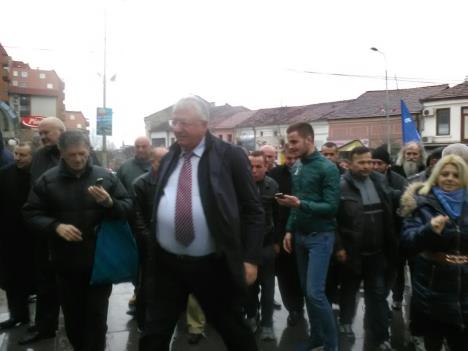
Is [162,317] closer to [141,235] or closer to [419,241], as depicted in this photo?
[141,235]

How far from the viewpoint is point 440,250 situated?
3227mm

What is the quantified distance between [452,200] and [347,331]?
1.98m

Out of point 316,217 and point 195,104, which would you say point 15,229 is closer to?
point 195,104

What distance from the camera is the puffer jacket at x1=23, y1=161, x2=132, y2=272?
343 cm

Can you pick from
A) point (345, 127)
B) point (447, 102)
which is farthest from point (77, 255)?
point (345, 127)

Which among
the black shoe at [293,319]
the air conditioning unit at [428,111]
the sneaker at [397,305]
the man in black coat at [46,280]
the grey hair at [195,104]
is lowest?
the sneaker at [397,305]

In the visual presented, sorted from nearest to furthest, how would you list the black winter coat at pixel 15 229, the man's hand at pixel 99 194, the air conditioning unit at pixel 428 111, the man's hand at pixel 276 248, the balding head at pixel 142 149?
the man's hand at pixel 99 194 < the black winter coat at pixel 15 229 < the man's hand at pixel 276 248 < the balding head at pixel 142 149 < the air conditioning unit at pixel 428 111

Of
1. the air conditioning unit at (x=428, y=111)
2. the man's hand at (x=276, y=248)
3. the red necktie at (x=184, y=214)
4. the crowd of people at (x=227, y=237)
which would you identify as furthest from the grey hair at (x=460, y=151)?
the air conditioning unit at (x=428, y=111)

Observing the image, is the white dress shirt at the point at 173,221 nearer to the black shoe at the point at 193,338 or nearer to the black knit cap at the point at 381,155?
the black shoe at the point at 193,338

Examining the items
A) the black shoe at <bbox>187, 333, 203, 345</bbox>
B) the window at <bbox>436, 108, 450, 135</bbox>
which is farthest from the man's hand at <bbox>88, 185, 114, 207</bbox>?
the window at <bbox>436, 108, 450, 135</bbox>

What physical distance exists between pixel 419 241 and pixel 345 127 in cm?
4148

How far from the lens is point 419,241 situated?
3.26m

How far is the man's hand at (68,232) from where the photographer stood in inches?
129

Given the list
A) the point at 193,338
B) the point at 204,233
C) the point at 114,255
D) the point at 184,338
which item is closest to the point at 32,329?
the point at 184,338
